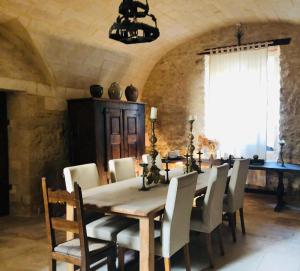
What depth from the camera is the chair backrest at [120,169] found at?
365 centimetres

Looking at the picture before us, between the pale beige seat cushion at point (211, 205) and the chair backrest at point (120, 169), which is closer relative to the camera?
the pale beige seat cushion at point (211, 205)

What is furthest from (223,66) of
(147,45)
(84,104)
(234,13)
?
(84,104)

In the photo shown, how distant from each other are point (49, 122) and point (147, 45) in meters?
2.17

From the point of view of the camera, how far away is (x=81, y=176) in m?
3.16

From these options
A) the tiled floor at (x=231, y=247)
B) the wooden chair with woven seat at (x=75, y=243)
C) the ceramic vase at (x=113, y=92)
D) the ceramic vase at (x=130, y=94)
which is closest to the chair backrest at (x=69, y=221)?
the wooden chair with woven seat at (x=75, y=243)

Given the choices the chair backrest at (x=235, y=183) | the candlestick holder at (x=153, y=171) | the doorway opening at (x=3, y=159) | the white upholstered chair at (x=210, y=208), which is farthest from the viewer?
the doorway opening at (x=3, y=159)

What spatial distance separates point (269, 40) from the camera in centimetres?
530

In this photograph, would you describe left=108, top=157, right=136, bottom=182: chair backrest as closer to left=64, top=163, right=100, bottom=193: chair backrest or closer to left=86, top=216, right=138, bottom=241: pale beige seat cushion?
left=64, top=163, right=100, bottom=193: chair backrest

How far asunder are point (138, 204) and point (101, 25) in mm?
2824

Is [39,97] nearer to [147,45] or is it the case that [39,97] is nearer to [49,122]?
[49,122]

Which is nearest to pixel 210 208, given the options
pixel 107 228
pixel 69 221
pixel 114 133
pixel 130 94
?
pixel 107 228

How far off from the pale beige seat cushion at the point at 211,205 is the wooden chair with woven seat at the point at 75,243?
0.86m

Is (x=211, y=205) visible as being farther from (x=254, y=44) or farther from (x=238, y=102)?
(x=254, y=44)

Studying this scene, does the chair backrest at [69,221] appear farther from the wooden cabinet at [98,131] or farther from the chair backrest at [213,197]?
the wooden cabinet at [98,131]
